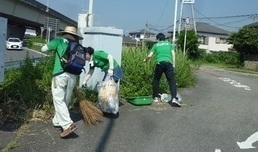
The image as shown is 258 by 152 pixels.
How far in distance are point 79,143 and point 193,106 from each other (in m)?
4.08

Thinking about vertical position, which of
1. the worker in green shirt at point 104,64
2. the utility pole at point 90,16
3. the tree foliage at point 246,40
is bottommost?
the worker in green shirt at point 104,64

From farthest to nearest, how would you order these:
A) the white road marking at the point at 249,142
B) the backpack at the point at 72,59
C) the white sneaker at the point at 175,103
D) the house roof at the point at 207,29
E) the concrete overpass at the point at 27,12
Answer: the house roof at the point at 207,29, the concrete overpass at the point at 27,12, the white sneaker at the point at 175,103, the white road marking at the point at 249,142, the backpack at the point at 72,59

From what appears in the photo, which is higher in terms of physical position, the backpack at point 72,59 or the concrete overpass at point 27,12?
the concrete overpass at point 27,12

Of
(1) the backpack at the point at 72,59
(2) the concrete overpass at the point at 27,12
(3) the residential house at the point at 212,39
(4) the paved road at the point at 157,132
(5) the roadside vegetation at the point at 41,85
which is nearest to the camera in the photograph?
(4) the paved road at the point at 157,132

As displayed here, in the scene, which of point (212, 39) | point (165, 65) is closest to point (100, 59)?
point (165, 65)

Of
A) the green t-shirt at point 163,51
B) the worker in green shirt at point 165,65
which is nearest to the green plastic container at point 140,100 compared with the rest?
the worker in green shirt at point 165,65

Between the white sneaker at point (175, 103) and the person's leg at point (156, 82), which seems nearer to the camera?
the white sneaker at point (175, 103)

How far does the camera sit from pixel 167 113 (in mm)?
7512

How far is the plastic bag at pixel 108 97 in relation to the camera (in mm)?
6656

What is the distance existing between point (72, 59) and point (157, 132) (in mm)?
2009

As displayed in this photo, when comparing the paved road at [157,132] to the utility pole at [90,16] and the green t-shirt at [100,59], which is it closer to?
the green t-shirt at [100,59]

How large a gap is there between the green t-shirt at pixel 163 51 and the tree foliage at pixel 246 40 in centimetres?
2544

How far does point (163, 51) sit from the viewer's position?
8422mm

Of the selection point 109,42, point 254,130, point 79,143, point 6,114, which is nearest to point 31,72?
Result: point 6,114
